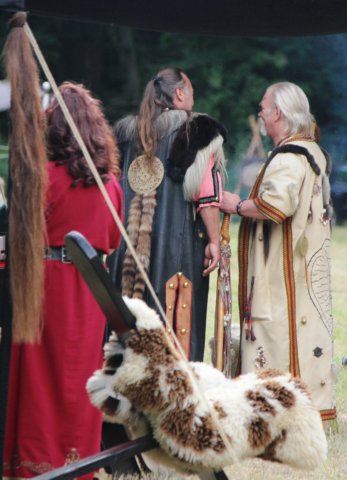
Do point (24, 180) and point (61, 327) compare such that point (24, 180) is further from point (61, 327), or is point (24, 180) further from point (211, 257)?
point (211, 257)

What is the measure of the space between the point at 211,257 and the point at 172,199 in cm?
34

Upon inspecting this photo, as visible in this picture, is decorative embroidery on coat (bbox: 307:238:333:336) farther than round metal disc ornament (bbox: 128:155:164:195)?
Yes

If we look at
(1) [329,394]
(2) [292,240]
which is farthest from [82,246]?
(1) [329,394]

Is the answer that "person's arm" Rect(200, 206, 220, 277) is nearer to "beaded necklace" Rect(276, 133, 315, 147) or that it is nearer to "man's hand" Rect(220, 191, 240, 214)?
"man's hand" Rect(220, 191, 240, 214)

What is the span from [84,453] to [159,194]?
1.55 metres

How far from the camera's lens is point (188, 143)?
204 inches

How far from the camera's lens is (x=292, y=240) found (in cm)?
528

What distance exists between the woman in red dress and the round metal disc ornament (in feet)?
3.77

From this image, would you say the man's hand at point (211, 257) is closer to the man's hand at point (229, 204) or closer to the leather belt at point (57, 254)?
the man's hand at point (229, 204)

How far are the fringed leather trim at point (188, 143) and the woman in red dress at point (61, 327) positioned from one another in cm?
113

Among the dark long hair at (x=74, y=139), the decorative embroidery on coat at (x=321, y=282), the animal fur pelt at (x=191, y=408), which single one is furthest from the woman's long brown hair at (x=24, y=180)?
the decorative embroidery on coat at (x=321, y=282)

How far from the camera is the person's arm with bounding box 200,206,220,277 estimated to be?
5.20 m

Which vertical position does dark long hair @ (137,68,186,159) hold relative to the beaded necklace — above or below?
above

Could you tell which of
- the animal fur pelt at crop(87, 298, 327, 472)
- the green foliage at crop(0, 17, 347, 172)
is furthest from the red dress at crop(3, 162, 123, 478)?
Result: the green foliage at crop(0, 17, 347, 172)
